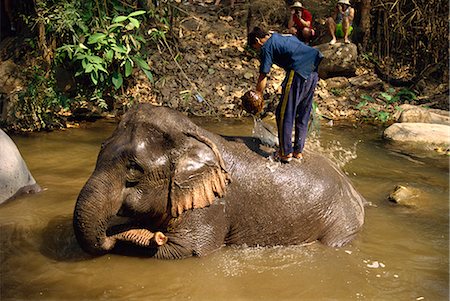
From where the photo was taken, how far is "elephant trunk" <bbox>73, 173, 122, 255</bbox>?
3.86 metres

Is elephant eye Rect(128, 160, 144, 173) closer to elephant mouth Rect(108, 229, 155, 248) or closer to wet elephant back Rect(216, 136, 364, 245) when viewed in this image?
elephant mouth Rect(108, 229, 155, 248)

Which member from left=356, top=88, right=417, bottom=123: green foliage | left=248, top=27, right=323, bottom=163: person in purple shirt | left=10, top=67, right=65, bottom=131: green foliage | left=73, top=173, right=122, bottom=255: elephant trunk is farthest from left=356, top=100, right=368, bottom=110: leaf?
left=73, top=173, right=122, bottom=255: elephant trunk

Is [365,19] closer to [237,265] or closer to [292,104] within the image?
[292,104]

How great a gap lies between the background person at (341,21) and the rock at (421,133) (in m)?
3.91

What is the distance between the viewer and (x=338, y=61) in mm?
11859

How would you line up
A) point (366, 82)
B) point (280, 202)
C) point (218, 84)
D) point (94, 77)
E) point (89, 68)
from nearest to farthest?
point (280, 202) < point (89, 68) < point (94, 77) < point (218, 84) < point (366, 82)

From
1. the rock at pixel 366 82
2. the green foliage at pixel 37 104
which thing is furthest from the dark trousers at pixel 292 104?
the rock at pixel 366 82

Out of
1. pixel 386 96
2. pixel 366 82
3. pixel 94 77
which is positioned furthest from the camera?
pixel 366 82

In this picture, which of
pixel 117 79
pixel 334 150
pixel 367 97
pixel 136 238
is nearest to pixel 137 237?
pixel 136 238

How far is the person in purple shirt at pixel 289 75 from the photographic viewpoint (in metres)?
4.85

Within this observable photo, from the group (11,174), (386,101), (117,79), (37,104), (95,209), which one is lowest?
(386,101)

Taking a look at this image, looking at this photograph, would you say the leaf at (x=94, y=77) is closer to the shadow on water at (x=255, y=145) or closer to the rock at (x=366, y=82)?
the shadow on water at (x=255, y=145)

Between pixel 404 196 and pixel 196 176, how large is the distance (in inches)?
118

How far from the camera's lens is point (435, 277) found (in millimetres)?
4410
